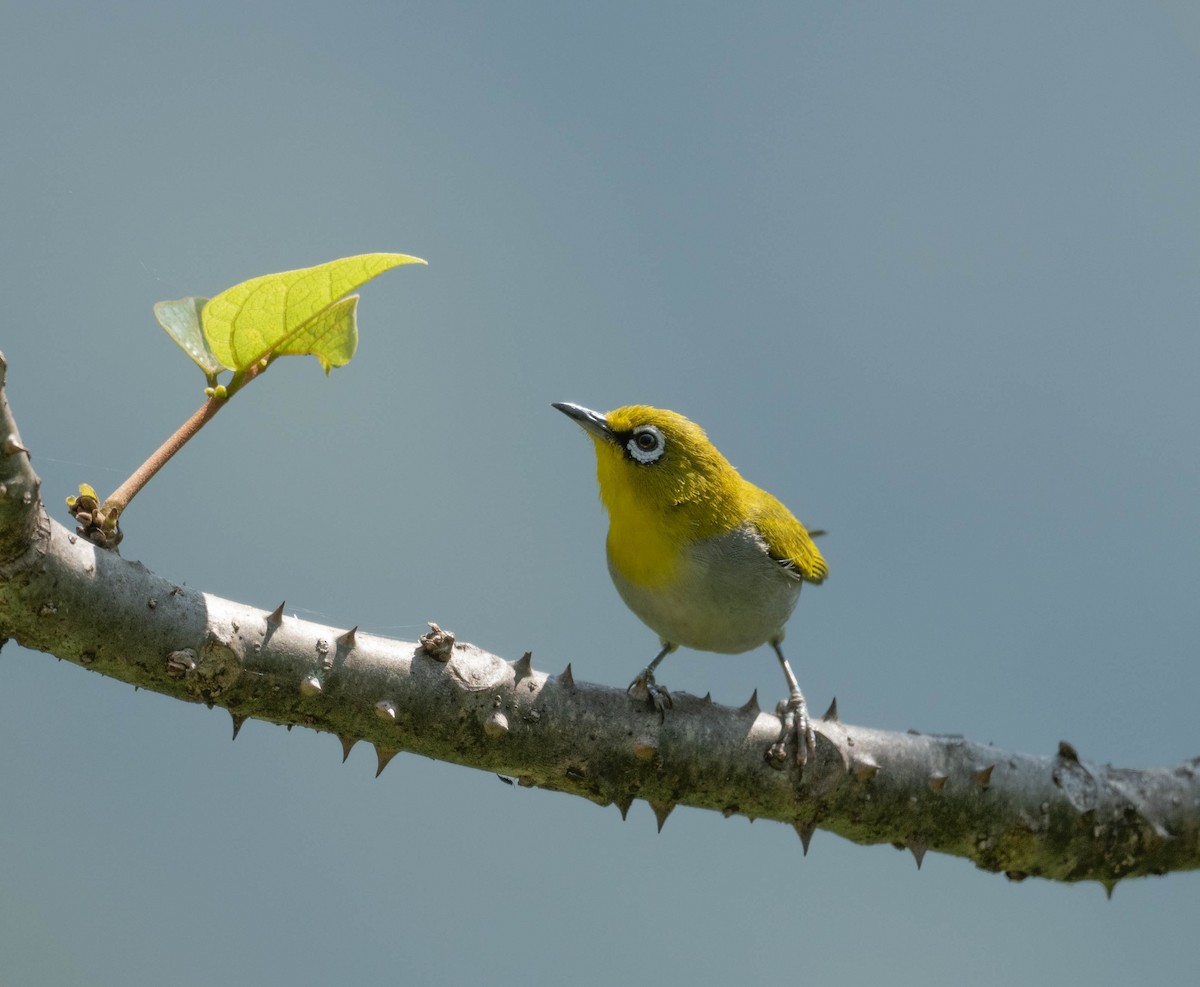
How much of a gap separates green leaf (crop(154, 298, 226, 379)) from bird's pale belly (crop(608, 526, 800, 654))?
2196mm

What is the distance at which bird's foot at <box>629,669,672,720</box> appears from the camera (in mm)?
2996

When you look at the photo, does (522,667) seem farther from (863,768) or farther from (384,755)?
(863,768)

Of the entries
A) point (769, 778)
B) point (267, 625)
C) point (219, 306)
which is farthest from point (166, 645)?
point (769, 778)

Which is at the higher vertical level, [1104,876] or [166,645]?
[1104,876]

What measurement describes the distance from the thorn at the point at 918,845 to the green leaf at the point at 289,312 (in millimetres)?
2158

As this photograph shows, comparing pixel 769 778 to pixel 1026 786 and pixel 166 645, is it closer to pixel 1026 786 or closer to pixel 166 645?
pixel 1026 786

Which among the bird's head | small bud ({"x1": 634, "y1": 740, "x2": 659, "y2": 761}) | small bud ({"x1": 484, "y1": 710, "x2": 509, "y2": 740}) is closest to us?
small bud ({"x1": 484, "y1": 710, "x2": 509, "y2": 740})

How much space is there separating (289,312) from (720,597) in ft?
7.41

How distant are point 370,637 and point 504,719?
1.30 ft

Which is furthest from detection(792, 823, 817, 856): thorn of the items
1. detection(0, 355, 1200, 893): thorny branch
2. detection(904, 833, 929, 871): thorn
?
detection(904, 833, 929, 871): thorn

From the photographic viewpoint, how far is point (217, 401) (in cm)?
265

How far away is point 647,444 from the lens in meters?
4.79

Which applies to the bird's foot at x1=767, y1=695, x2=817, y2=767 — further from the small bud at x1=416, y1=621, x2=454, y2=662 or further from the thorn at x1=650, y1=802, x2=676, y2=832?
the small bud at x1=416, y1=621, x2=454, y2=662

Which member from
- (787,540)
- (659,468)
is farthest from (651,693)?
(787,540)
